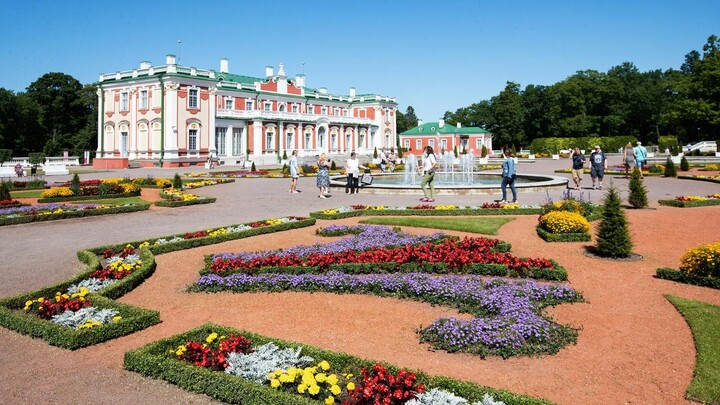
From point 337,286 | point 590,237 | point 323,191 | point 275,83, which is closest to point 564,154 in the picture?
point 275,83

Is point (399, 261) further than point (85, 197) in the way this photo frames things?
No

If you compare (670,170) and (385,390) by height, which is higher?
(670,170)

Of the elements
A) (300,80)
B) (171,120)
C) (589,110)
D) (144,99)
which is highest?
(300,80)

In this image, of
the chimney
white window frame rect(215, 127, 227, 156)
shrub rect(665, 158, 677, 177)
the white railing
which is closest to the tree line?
the white railing

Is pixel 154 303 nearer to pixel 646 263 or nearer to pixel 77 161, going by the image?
pixel 646 263

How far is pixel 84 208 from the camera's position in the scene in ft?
56.0

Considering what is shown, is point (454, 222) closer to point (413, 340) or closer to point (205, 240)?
point (205, 240)

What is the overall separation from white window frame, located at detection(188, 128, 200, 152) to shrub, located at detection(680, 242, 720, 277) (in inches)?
1833

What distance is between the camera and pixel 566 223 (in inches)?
440

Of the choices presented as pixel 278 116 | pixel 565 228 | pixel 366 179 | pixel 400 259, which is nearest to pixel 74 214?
pixel 366 179

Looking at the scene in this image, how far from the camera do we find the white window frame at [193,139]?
49406 mm

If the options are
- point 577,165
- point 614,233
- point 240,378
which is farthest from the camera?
point 577,165

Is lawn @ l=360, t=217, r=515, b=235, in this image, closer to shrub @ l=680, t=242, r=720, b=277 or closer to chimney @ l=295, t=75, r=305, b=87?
shrub @ l=680, t=242, r=720, b=277

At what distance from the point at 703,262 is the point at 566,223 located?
132 inches
